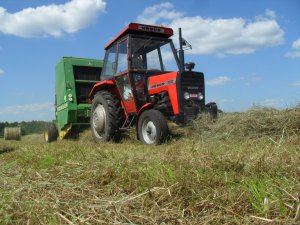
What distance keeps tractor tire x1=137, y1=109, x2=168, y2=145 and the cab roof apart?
5.63 ft

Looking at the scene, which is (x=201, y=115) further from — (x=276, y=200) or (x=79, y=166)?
(x=276, y=200)

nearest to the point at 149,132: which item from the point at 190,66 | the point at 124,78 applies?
the point at 124,78

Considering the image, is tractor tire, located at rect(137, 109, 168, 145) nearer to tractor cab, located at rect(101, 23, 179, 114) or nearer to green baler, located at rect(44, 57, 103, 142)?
tractor cab, located at rect(101, 23, 179, 114)

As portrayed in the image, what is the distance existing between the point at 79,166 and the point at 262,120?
351 centimetres

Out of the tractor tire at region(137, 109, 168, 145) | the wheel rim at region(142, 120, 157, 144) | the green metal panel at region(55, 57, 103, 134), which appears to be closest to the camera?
the tractor tire at region(137, 109, 168, 145)

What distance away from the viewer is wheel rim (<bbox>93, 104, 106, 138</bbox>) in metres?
8.73

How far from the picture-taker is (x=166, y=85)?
7.57 meters

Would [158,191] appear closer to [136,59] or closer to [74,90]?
[136,59]

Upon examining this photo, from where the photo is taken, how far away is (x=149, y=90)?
7.94 meters

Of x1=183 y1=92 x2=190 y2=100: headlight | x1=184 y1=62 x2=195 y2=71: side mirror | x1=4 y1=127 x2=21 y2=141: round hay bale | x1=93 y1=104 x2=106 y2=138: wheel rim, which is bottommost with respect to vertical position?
x1=4 y1=127 x2=21 y2=141: round hay bale

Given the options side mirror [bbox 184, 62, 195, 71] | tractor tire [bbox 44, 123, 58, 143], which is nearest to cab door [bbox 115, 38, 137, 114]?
side mirror [bbox 184, 62, 195, 71]

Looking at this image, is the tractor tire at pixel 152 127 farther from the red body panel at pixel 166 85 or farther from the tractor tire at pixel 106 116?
the tractor tire at pixel 106 116

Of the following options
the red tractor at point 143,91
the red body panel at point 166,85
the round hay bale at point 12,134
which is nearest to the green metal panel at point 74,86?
the red tractor at point 143,91

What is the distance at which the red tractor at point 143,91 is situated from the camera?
7.42 metres
